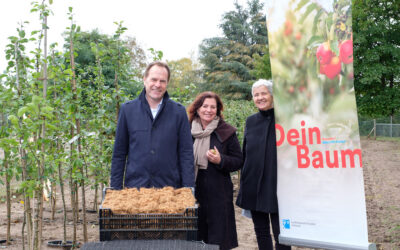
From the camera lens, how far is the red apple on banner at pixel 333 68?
287cm

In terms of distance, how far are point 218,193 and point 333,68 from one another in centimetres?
157

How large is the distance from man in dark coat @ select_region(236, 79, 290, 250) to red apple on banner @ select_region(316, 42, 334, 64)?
2.47ft

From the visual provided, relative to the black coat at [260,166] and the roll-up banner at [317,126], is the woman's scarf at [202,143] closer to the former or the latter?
the black coat at [260,166]

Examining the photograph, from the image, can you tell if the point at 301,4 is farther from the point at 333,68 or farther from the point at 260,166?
the point at 260,166

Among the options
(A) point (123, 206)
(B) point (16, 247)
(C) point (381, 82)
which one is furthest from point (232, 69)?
(A) point (123, 206)

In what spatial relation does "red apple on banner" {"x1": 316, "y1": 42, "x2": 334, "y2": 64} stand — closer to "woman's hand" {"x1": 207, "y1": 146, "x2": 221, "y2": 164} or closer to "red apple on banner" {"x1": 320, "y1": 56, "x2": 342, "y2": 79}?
"red apple on banner" {"x1": 320, "y1": 56, "x2": 342, "y2": 79}

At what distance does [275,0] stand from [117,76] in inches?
89.9

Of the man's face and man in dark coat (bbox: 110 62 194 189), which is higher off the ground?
the man's face

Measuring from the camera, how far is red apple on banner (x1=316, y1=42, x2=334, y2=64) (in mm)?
2916

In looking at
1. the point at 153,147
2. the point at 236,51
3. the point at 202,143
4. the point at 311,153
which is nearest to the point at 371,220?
the point at 202,143

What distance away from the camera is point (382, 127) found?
27.8m

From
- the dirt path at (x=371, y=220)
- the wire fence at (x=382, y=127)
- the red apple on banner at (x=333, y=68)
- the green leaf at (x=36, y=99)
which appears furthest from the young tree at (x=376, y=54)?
the green leaf at (x=36, y=99)

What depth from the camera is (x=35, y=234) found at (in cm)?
390

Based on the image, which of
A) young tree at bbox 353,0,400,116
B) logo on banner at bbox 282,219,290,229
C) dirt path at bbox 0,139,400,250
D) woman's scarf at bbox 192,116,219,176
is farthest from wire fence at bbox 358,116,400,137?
logo on banner at bbox 282,219,290,229
